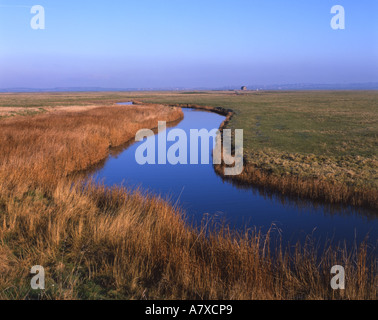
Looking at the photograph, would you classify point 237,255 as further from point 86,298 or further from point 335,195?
point 335,195

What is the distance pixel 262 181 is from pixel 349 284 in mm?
8227

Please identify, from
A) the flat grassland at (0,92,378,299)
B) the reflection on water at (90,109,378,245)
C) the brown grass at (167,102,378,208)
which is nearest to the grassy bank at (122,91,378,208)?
the brown grass at (167,102,378,208)

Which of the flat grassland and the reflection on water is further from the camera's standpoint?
the reflection on water

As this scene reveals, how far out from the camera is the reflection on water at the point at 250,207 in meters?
8.76

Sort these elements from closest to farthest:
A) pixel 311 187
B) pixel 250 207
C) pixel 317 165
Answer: pixel 250 207
pixel 311 187
pixel 317 165

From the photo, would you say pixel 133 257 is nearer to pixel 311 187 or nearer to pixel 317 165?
pixel 311 187

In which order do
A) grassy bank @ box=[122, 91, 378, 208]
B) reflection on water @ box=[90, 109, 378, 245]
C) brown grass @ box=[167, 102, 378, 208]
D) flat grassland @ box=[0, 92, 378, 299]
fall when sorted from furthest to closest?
grassy bank @ box=[122, 91, 378, 208], brown grass @ box=[167, 102, 378, 208], reflection on water @ box=[90, 109, 378, 245], flat grassland @ box=[0, 92, 378, 299]

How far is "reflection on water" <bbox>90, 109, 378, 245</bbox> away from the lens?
8.76 metres

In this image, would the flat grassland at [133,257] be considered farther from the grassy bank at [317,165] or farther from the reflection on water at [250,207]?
the grassy bank at [317,165]

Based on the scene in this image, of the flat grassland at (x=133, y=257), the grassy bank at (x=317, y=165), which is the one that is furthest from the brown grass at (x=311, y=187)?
the flat grassland at (x=133, y=257)

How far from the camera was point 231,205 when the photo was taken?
11.0 m

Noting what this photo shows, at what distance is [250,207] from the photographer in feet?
35.3

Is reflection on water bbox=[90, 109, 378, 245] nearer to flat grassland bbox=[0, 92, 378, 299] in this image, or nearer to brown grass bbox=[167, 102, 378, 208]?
brown grass bbox=[167, 102, 378, 208]

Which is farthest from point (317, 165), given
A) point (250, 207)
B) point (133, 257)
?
point (133, 257)
